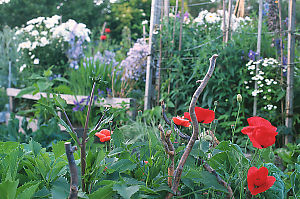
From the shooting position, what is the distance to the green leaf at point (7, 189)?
47cm

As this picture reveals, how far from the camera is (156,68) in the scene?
322 cm

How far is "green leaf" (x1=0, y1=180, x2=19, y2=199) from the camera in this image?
47 centimetres

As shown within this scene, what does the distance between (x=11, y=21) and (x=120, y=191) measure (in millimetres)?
11024

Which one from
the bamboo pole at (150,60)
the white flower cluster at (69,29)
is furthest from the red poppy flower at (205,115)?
the white flower cluster at (69,29)

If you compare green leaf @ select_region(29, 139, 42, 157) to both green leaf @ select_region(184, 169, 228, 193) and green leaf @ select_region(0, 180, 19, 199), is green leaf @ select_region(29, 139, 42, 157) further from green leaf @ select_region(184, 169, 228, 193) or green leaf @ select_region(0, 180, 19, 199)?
green leaf @ select_region(184, 169, 228, 193)

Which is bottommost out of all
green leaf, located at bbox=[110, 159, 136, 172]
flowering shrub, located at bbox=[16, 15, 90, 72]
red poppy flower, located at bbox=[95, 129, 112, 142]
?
green leaf, located at bbox=[110, 159, 136, 172]

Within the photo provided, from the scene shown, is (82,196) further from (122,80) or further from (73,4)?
(73,4)

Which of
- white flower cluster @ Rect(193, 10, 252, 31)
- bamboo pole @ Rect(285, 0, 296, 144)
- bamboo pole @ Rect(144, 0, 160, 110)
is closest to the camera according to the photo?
bamboo pole @ Rect(285, 0, 296, 144)

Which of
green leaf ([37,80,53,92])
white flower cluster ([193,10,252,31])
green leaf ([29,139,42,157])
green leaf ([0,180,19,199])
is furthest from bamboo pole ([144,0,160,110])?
green leaf ([0,180,19,199])

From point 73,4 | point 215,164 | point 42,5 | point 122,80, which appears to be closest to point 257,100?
point 122,80

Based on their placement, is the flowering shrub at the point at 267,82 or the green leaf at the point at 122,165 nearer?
the green leaf at the point at 122,165

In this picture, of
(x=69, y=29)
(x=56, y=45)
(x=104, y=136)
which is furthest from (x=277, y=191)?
(x=56, y=45)

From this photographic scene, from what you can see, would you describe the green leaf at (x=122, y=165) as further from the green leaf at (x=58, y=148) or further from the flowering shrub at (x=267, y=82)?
the flowering shrub at (x=267, y=82)

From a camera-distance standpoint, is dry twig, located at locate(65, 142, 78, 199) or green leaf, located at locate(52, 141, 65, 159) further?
green leaf, located at locate(52, 141, 65, 159)
